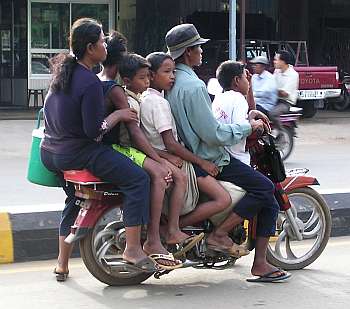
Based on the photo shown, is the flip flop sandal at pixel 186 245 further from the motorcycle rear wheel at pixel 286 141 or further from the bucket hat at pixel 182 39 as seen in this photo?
the motorcycle rear wheel at pixel 286 141

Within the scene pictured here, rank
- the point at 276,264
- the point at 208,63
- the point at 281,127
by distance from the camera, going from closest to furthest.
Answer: the point at 276,264
the point at 281,127
the point at 208,63

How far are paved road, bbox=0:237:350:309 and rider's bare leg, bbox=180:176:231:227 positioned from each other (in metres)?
0.51

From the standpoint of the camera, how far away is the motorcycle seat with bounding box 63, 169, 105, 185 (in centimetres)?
458

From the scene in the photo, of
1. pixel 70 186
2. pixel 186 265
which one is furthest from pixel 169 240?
pixel 70 186

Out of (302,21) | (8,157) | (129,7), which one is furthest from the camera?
(302,21)

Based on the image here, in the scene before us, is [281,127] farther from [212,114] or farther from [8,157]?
[212,114]

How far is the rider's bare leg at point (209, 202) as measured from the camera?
4.74 m

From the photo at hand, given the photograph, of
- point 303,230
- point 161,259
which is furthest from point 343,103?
point 161,259

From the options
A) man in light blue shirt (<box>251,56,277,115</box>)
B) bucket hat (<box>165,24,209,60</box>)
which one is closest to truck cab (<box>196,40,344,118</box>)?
man in light blue shirt (<box>251,56,277,115</box>)

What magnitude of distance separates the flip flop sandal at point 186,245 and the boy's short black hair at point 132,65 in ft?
3.64

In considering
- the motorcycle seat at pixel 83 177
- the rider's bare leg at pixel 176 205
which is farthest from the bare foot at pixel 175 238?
the motorcycle seat at pixel 83 177

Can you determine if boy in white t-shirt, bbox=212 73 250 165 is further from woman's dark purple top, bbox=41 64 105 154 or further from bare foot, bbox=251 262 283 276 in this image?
woman's dark purple top, bbox=41 64 105 154

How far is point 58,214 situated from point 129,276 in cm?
129

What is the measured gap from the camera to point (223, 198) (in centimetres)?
475
